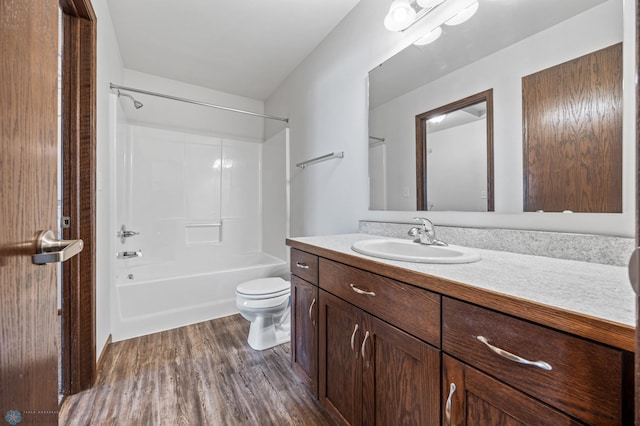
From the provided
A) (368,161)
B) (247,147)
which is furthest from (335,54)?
(247,147)

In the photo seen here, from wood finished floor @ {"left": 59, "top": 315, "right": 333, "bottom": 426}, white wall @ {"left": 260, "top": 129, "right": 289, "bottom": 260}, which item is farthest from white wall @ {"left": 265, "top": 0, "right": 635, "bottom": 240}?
wood finished floor @ {"left": 59, "top": 315, "right": 333, "bottom": 426}

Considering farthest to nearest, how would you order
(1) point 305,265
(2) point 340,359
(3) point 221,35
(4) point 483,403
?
(3) point 221,35, (1) point 305,265, (2) point 340,359, (4) point 483,403

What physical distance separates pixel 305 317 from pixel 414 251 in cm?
65

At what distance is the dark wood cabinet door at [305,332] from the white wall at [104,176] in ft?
3.96

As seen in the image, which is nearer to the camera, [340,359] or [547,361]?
[547,361]

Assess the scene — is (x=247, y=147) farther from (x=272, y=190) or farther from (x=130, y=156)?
(x=130, y=156)

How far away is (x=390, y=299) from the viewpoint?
0.88m

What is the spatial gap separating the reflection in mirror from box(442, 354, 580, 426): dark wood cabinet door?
764 mm

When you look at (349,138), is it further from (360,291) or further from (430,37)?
Result: (360,291)

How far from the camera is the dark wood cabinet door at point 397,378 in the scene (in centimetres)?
74

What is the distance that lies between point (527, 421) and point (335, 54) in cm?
227

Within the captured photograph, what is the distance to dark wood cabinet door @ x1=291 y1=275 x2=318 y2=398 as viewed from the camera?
131cm

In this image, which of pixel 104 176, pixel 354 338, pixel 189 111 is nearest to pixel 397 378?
pixel 354 338

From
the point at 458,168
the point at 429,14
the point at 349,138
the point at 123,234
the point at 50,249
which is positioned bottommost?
the point at 123,234
